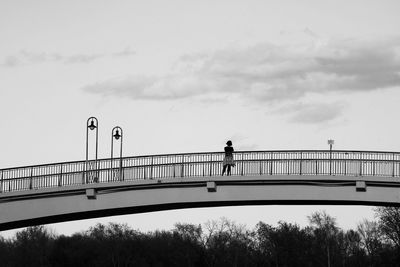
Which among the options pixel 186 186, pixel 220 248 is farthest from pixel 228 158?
pixel 220 248

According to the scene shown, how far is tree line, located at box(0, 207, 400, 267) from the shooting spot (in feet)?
456

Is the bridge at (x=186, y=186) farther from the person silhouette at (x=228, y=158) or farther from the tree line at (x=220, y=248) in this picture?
the tree line at (x=220, y=248)

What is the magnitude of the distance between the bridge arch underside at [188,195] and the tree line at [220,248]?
75408 millimetres

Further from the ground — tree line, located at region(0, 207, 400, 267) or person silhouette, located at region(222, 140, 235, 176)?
person silhouette, located at region(222, 140, 235, 176)

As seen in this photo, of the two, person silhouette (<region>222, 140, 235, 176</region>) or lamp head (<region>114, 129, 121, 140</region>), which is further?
lamp head (<region>114, 129, 121, 140</region>)

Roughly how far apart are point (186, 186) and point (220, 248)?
8566 cm

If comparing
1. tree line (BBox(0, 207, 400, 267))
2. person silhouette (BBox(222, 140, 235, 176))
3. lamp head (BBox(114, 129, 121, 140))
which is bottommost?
tree line (BBox(0, 207, 400, 267))

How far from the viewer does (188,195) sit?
5878cm

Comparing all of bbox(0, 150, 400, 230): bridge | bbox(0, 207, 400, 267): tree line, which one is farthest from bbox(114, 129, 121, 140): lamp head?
bbox(0, 207, 400, 267): tree line

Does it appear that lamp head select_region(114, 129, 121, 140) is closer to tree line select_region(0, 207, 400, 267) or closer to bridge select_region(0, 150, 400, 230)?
bridge select_region(0, 150, 400, 230)

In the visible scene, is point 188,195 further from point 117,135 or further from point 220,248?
point 220,248

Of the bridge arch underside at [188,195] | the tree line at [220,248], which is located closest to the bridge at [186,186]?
the bridge arch underside at [188,195]

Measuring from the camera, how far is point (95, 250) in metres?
142

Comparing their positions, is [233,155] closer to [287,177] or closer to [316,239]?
[287,177]
